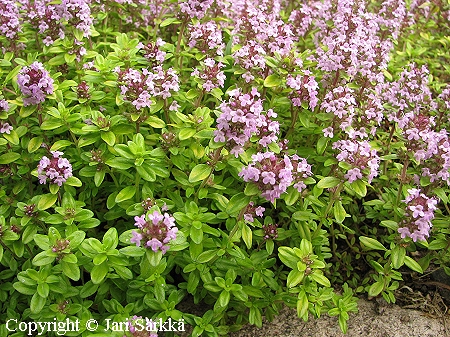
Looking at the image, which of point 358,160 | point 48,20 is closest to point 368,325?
point 358,160

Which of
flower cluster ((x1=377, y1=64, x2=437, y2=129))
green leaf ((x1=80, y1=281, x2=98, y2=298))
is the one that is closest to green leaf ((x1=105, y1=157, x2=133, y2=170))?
green leaf ((x1=80, y1=281, x2=98, y2=298))

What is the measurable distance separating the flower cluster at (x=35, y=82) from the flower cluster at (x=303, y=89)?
1803mm

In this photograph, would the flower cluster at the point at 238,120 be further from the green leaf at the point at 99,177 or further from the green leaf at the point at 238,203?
the green leaf at the point at 99,177

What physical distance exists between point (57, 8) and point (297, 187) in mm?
2651

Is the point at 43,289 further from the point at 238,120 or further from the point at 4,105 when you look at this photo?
the point at 238,120

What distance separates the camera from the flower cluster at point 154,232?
2.81 metres

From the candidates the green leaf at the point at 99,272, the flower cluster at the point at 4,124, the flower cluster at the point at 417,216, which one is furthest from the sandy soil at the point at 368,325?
the flower cluster at the point at 4,124

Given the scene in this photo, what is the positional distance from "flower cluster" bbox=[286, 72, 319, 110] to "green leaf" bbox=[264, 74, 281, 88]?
11cm

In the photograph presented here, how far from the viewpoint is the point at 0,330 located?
334 cm

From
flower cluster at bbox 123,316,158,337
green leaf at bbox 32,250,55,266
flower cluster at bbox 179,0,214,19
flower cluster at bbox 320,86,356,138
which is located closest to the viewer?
flower cluster at bbox 123,316,158,337

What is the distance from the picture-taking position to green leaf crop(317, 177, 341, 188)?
3.35 metres

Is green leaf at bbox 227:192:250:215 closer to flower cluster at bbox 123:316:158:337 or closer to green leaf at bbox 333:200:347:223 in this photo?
green leaf at bbox 333:200:347:223

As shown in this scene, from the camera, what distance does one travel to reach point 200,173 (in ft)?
11.0

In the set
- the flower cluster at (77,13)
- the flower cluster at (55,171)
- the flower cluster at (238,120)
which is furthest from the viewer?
the flower cluster at (77,13)
